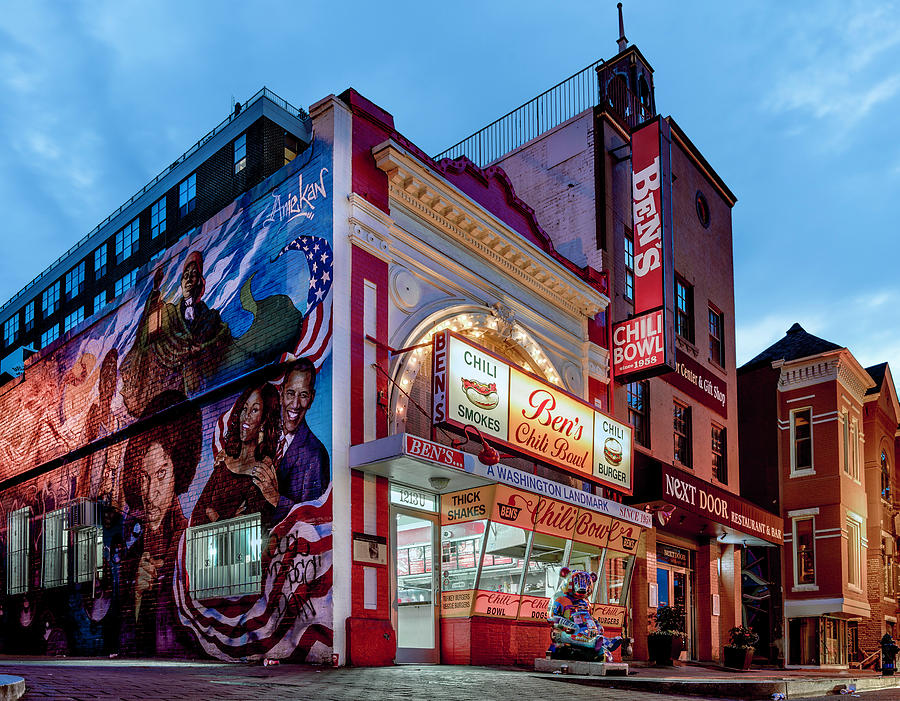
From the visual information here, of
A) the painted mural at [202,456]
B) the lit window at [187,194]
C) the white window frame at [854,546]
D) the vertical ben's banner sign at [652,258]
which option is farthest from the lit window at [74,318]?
the white window frame at [854,546]

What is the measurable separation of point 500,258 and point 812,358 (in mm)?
17761

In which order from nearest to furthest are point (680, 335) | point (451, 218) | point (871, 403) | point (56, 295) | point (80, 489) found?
point (451, 218) → point (80, 489) → point (680, 335) → point (871, 403) → point (56, 295)

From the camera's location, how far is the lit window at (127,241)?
5019 centimetres

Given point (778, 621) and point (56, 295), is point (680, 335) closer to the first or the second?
point (778, 621)

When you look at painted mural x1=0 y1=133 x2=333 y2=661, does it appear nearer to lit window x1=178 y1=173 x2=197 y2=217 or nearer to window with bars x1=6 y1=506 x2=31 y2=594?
window with bars x1=6 y1=506 x2=31 y2=594

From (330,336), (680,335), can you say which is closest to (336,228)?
(330,336)

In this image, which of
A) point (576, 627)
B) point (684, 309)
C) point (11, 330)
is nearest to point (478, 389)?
point (576, 627)

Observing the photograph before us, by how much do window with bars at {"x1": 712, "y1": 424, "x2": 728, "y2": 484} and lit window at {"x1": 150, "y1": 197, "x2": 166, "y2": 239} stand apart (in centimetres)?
2951

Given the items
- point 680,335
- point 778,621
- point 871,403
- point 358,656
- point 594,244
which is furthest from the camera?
point 871,403

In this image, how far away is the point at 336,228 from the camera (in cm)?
1645

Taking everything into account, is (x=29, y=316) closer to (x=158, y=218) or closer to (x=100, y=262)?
(x=100, y=262)

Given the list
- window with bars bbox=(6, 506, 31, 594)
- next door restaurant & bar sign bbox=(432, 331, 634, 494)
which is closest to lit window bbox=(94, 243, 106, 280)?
window with bars bbox=(6, 506, 31, 594)

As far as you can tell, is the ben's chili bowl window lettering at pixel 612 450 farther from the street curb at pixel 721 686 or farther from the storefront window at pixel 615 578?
the street curb at pixel 721 686

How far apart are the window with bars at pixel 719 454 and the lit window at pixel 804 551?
227 inches
